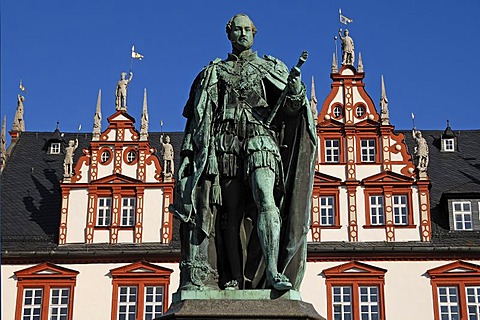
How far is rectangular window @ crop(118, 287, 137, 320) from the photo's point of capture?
1075 inches

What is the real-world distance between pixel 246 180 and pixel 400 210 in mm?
21984

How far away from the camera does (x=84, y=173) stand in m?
28.9

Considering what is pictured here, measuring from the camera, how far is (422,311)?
27.2 m

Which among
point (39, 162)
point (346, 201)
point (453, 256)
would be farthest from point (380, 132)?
point (39, 162)

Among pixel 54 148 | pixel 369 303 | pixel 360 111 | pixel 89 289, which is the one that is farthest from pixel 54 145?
pixel 369 303

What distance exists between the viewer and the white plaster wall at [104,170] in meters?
28.8

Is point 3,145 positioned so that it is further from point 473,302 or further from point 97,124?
point 473,302

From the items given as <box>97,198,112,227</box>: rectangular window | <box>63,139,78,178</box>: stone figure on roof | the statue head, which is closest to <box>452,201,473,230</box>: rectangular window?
<box>97,198,112,227</box>: rectangular window

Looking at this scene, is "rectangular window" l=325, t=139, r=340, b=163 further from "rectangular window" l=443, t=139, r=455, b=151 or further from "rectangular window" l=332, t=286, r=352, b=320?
"rectangular window" l=443, t=139, r=455, b=151

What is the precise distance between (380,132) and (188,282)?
23025 millimetres

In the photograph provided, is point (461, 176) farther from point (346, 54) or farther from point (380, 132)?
point (346, 54)

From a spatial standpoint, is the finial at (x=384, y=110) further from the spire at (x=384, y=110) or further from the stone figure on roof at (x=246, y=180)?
the stone figure on roof at (x=246, y=180)

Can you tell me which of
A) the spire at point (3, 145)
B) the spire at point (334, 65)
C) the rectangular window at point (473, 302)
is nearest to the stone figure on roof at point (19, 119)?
the spire at point (3, 145)

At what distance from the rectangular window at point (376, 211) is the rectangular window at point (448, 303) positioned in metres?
2.74
